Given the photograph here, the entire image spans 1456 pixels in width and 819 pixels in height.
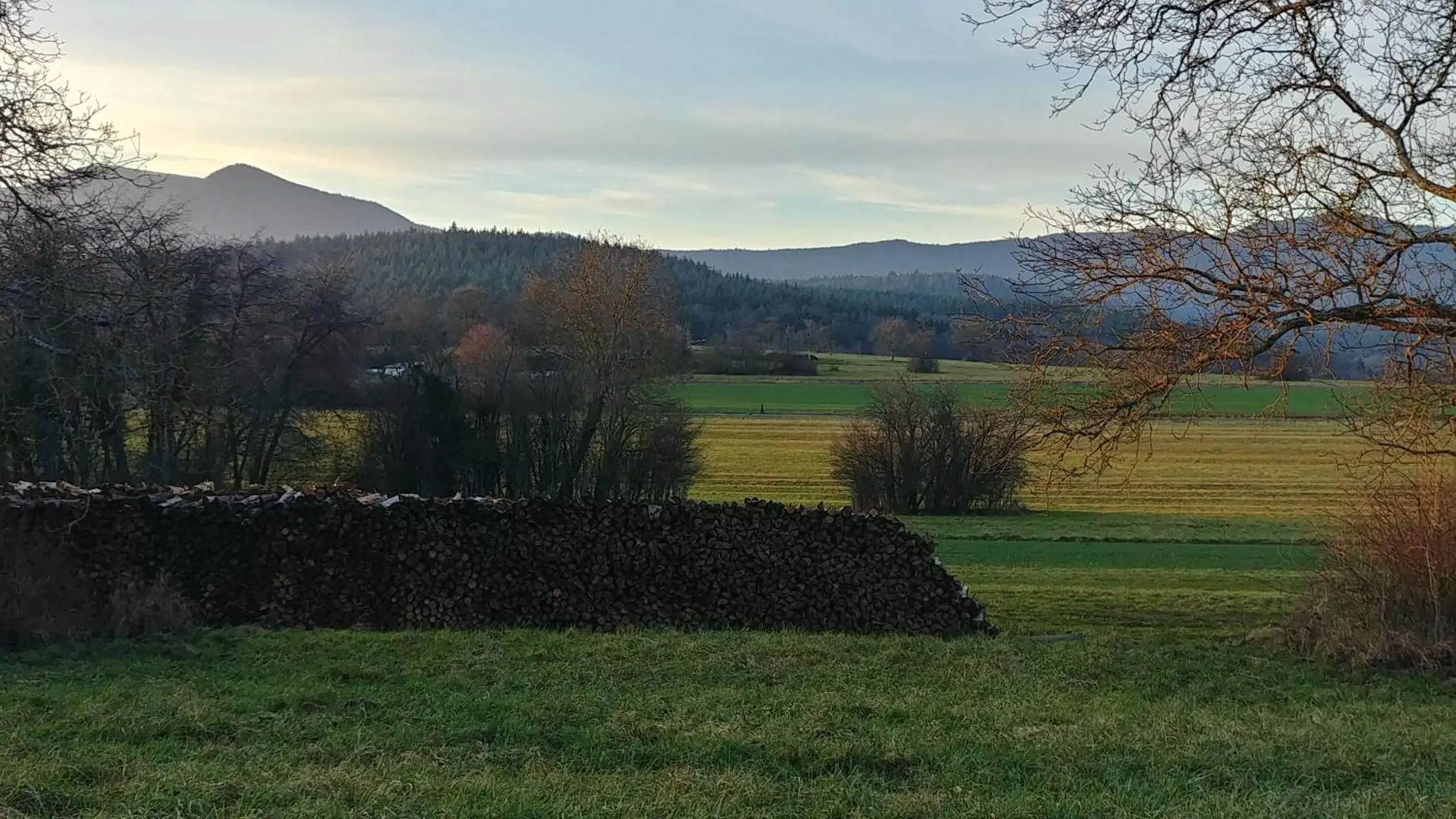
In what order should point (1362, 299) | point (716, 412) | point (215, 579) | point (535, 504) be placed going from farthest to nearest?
1. point (716, 412)
2. point (535, 504)
3. point (215, 579)
4. point (1362, 299)

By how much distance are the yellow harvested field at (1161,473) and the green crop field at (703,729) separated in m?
20.9

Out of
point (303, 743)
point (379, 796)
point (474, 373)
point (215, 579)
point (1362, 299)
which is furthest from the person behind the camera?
point (474, 373)

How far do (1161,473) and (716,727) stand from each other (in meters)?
43.6

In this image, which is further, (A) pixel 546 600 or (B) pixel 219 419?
(B) pixel 219 419

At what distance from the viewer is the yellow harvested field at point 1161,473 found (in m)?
36.8

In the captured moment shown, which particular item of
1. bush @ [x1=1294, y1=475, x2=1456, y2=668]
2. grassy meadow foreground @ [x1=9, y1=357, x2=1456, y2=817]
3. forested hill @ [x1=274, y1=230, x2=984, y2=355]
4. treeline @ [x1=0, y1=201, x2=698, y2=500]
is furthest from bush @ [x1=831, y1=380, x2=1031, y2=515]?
forested hill @ [x1=274, y1=230, x2=984, y2=355]

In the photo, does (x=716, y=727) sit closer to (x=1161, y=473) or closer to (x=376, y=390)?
(x=376, y=390)

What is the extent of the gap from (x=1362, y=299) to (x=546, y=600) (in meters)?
8.94

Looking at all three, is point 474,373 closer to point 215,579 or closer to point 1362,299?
point 215,579

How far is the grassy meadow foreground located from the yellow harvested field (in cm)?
2052

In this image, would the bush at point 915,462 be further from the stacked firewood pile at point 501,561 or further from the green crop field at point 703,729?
the green crop field at point 703,729

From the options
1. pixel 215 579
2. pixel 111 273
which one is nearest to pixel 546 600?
pixel 215 579

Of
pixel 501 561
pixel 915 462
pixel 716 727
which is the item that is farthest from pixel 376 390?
pixel 716 727

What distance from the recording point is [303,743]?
5273 mm
